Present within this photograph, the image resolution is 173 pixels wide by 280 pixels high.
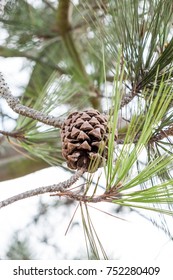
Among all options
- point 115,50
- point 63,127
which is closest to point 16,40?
point 115,50

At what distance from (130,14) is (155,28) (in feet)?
0.13

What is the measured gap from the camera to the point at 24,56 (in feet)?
4.87

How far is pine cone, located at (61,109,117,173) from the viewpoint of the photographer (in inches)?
23.6

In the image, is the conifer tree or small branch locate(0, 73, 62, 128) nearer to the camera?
the conifer tree

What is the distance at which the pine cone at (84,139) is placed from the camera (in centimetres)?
60

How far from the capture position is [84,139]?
0.61 m

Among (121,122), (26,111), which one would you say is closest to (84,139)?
(26,111)

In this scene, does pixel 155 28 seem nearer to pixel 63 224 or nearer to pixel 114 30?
pixel 114 30

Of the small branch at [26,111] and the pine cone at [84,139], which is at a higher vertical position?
the small branch at [26,111]

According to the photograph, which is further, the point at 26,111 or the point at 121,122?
the point at 121,122

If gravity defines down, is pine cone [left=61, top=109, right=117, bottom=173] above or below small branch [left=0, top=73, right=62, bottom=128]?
below

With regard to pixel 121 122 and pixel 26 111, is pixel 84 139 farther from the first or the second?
pixel 121 122

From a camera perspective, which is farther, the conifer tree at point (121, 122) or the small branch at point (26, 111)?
the small branch at point (26, 111)

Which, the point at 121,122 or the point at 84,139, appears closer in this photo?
the point at 84,139
